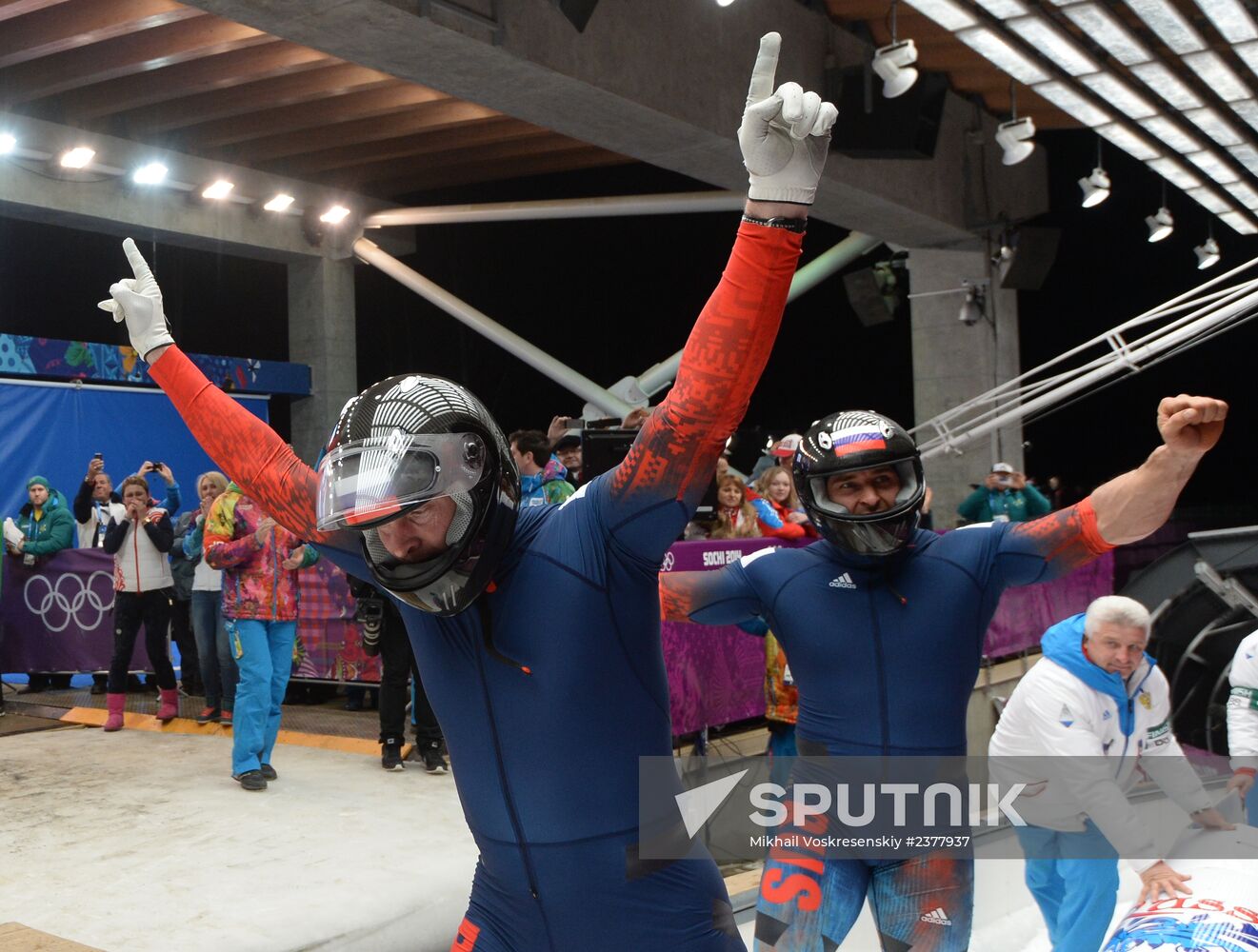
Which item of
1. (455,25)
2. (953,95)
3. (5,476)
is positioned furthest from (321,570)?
(953,95)

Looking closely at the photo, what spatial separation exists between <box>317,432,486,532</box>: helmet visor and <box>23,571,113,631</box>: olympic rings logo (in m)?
8.10

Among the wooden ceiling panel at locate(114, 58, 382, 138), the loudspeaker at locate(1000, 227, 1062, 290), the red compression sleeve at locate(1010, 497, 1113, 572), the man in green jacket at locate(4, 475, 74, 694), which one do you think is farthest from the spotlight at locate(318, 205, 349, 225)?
the red compression sleeve at locate(1010, 497, 1113, 572)

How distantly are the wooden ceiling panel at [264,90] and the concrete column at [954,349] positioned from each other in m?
6.02

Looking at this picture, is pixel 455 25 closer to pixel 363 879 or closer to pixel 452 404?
pixel 363 879

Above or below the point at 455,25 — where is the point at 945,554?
below

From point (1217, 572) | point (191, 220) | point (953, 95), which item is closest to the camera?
point (1217, 572)

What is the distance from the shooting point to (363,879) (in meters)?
4.64

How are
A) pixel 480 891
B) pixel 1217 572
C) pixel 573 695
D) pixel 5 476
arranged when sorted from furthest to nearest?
pixel 5 476 → pixel 1217 572 → pixel 480 891 → pixel 573 695

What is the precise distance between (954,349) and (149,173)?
28.2 feet

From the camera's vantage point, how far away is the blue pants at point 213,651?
727cm

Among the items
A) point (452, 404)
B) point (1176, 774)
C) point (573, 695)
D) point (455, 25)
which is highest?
point (455, 25)

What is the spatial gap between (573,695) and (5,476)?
10.9 metres

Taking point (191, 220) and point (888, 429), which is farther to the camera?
point (191, 220)

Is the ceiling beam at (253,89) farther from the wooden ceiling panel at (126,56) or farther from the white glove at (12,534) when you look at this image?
the white glove at (12,534)
